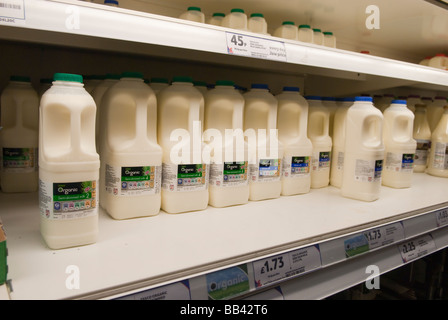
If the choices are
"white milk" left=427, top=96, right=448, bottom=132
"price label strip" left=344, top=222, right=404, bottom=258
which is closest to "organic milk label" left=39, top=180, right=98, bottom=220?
"price label strip" left=344, top=222, right=404, bottom=258

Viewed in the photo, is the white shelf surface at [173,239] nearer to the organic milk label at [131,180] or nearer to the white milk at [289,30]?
the organic milk label at [131,180]

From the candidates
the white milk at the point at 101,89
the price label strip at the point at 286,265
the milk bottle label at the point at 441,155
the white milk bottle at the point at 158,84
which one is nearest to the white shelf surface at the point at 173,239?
the price label strip at the point at 286,265

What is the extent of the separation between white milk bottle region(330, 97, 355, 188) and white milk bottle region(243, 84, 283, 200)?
408 mm

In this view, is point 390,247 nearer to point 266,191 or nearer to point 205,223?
point 266,191

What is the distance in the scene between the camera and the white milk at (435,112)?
222 cm

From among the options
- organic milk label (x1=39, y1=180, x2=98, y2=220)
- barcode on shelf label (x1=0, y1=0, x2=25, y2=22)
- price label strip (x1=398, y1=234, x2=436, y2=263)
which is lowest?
price label strip (x1=398, y1=234, x2=436, y2=263)

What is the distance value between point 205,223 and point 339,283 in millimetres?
431

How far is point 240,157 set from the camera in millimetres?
1144

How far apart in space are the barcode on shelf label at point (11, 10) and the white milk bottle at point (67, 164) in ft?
0.44

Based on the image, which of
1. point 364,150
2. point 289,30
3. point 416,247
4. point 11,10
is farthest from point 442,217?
point 11,10

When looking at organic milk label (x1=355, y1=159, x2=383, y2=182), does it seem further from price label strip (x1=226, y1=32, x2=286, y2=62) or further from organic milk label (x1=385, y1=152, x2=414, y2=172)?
price label strip (x1=226, y1=32, x2=286, y2=62)

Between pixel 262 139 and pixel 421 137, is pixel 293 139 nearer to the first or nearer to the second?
pixel 262 139

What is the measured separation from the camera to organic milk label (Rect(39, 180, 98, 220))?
755mm

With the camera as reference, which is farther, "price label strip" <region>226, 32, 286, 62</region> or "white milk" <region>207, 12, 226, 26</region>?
"white milk" <region>207, 12, 226, 26</region>
